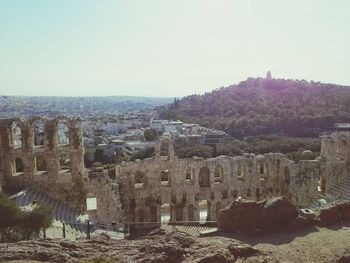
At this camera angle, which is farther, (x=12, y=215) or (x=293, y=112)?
(x=293, y=112)

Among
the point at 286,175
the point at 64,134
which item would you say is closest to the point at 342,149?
the point at 286,175

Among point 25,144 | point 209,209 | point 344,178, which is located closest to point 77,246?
point 25,144

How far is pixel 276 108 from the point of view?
282 feet

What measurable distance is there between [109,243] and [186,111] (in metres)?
126

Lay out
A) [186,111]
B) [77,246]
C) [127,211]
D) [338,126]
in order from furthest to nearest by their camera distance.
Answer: [186,111]
[338,126]
[127,211]
[77,246]

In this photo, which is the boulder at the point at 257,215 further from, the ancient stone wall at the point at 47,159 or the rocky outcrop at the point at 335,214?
the ancient stone wall at the point at 47,159

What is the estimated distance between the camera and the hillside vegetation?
76.2 m

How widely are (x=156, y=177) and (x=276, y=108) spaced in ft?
195

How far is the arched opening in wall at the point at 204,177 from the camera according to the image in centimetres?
3284

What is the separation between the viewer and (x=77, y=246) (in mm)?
11805

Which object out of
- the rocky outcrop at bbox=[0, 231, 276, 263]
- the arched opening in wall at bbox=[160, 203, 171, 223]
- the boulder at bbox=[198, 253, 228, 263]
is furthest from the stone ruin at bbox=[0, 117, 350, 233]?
the boulder at bbox=[198, 253, 228, 263]

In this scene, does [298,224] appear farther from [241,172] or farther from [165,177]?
[165,177]

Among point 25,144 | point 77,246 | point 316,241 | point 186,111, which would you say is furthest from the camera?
point 186,111

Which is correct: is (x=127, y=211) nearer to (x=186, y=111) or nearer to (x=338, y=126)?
(x=338, y=126)
